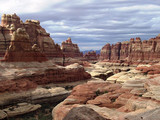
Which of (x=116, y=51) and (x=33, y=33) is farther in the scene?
(x=116, y=51)

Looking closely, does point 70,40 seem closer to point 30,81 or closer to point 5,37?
point 5,37

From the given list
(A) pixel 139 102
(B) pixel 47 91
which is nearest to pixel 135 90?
(A) pixel 139 102

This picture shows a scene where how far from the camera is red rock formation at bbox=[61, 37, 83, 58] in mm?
115150

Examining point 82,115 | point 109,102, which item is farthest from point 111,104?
point 82,115

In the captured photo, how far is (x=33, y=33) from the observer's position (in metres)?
66.9

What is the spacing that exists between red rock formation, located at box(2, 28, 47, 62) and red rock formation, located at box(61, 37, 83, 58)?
7297 centimetres

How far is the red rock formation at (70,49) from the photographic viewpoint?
115 metres

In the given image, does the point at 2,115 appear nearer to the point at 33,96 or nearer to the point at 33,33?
the point at 33,96

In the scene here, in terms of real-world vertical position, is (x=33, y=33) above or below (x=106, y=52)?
above

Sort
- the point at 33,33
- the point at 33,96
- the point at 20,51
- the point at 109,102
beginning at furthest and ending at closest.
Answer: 1. the point at 33,33
2. the point at 20,51
3. the point at 33,96
4. the point at 109,102

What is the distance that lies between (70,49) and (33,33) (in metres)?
53.5

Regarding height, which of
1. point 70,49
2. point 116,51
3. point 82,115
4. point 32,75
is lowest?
point 32,75

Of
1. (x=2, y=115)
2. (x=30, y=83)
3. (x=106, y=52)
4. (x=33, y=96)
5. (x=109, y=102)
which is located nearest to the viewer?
(x=109, y=102)

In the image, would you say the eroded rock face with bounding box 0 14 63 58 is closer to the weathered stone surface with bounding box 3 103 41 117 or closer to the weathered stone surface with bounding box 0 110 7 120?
the weathered stone surface with bounding box 3 103 41 117
